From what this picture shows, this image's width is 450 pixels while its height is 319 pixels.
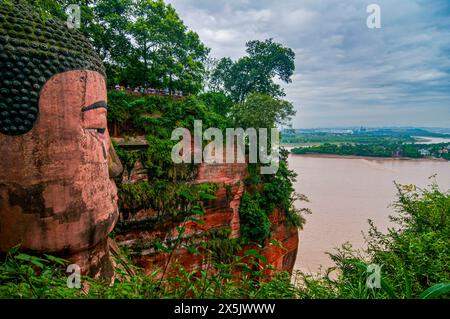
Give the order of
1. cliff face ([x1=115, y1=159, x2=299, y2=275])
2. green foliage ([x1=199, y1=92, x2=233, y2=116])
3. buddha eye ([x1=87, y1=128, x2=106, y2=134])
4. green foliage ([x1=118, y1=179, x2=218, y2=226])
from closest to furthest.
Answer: buddha eye ([x1=87, y1=128, x2=106, y2=134]) → green foliage ([x1=118, y1=179, x2=218, y2=226]) → cliff face ([x1=115, y1=159, x2=299, y2=275]) → green foliage ([x1=199, y1=92, x2=233, y2=116])

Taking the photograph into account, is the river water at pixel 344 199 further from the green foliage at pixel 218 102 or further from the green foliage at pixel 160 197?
the green foliage at pixel 218 102

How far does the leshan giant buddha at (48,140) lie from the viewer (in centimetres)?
306

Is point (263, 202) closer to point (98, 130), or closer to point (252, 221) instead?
point (252, 221)

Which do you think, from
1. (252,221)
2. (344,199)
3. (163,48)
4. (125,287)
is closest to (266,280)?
(125,287)

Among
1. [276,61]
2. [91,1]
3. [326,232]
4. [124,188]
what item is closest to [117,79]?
[91,1]

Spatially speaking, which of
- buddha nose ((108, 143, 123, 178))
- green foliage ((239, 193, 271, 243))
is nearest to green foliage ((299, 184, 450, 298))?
buddha nose ((108, 143, 123, 178))

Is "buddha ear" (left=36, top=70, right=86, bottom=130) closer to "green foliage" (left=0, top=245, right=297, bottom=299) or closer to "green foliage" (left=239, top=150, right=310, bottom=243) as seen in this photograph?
"green foliage" (left=0, top=245, right=297, bottom=299)

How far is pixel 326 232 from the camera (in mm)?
15711

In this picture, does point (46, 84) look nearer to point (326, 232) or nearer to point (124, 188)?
point (124, 188)

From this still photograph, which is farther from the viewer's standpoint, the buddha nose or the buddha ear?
the buddha nose

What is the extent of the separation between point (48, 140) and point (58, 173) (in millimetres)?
430

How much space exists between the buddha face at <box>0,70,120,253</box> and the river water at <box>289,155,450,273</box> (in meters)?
5.69

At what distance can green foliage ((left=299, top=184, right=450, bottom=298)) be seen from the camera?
8.47 feet

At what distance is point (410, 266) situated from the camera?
3553mm
